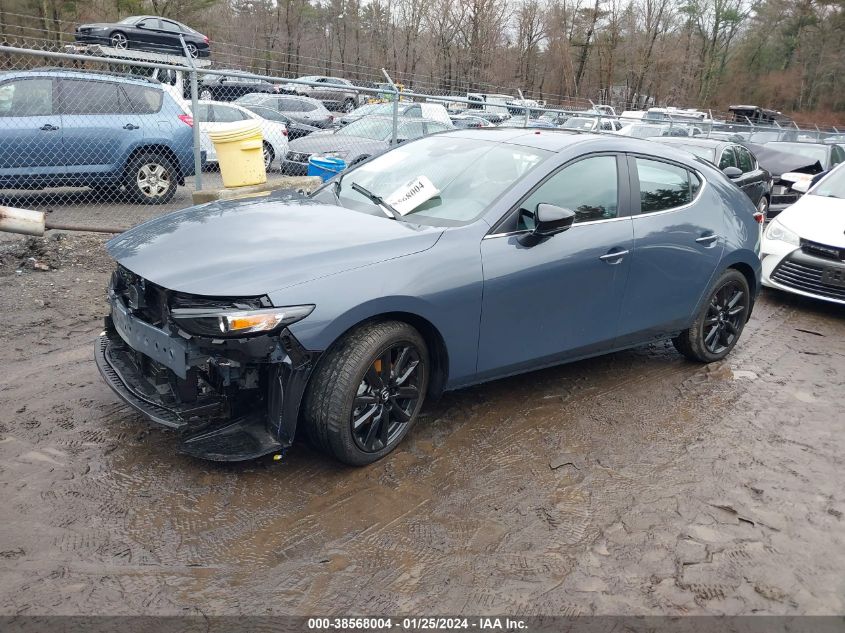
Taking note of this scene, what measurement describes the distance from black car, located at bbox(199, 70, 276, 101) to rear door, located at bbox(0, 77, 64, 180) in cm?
213

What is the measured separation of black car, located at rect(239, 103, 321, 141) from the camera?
645 inches

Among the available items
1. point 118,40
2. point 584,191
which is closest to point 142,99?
point 584,191

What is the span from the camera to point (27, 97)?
340 inches

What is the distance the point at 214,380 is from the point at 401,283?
3.27 ft

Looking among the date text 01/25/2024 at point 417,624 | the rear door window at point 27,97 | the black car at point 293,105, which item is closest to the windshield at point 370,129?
the rear door window at point 27,97

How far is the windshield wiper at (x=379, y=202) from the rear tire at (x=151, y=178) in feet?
19.5

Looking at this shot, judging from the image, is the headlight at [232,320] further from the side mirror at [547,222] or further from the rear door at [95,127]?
the rear door at [95,127]

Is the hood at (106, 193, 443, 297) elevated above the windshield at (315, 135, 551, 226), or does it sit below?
below

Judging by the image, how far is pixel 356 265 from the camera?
3361 mm

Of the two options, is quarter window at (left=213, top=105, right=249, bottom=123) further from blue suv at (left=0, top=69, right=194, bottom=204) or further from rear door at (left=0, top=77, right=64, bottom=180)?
rear door at (left=0, top=77, right=64, bottom=180)

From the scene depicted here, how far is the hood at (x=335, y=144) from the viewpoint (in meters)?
12.0

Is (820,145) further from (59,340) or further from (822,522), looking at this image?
(59,340)

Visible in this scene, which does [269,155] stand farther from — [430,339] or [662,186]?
[430,339]

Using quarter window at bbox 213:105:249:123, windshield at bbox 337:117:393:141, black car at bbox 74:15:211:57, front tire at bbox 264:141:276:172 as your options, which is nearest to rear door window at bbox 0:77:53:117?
quarter window at bbox 213:105:249:123
